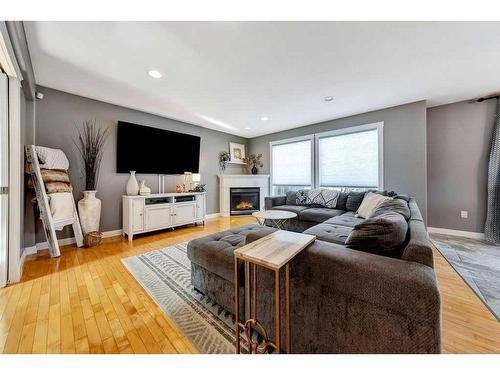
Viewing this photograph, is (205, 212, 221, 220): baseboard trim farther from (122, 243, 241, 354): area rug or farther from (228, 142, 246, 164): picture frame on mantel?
(122, 243, 241, 354): area rug

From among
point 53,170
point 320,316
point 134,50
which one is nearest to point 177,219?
point 53,170

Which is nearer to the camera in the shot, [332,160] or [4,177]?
[4,177]

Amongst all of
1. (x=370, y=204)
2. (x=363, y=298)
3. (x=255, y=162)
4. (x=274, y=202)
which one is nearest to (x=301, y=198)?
(x=274, y=202)

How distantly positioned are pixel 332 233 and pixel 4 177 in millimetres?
3288

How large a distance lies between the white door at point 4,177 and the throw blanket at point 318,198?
3979 mm

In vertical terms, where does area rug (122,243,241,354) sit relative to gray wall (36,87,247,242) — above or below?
below

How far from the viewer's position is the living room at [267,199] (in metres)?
0.97

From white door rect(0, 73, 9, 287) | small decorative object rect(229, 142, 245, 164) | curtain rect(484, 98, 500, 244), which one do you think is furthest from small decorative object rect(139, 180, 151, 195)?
curtain rect(484, 98, 500, 244)

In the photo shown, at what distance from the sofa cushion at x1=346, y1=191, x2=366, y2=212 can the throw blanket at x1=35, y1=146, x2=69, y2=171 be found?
14.8 feet

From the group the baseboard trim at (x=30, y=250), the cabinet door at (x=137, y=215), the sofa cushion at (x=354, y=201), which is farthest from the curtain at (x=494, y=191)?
the baseboard trim at (x=30, y=250)

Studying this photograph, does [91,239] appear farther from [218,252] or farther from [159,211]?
[218,252]

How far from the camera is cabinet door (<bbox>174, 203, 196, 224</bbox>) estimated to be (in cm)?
373

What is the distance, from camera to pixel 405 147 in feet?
11.0
